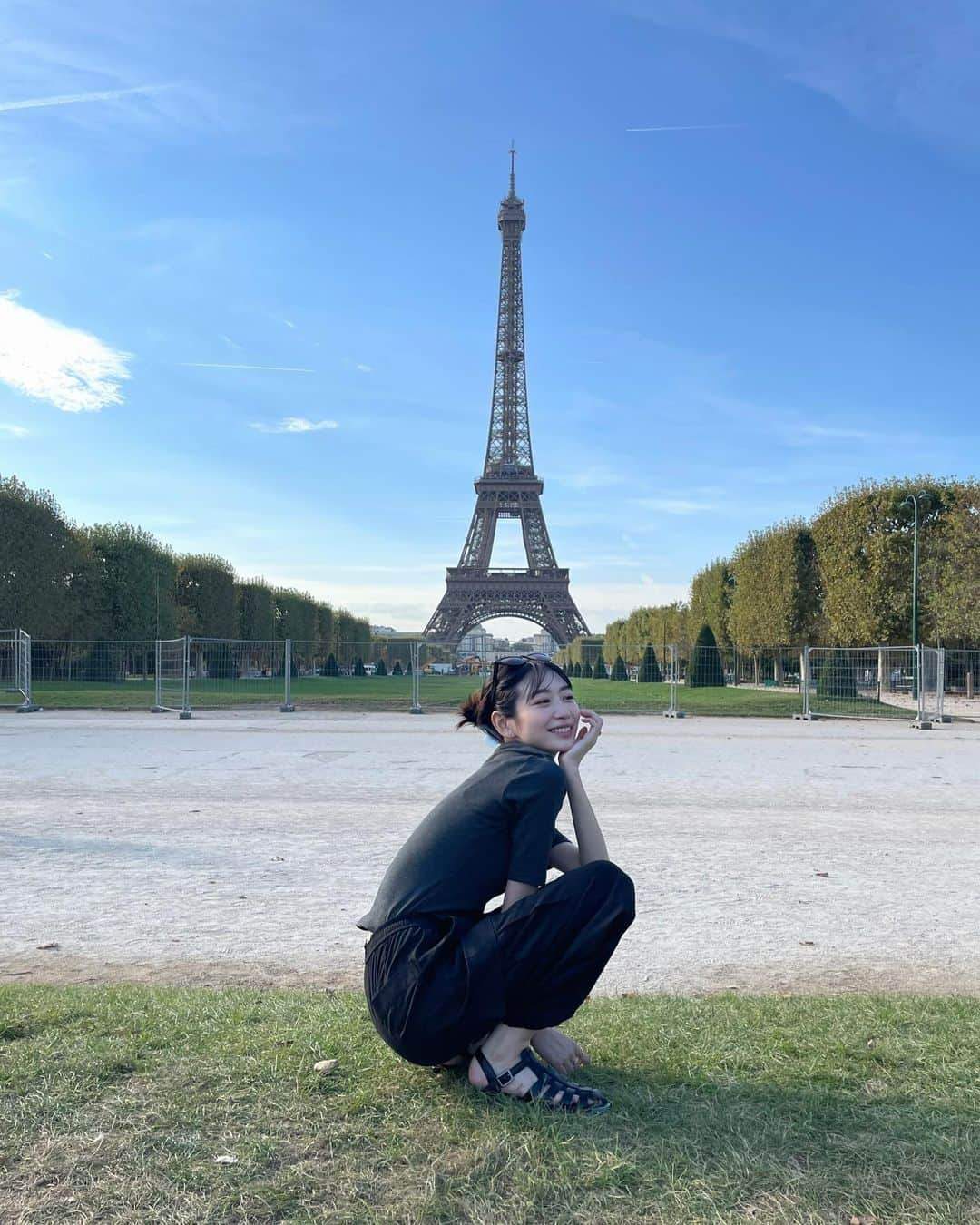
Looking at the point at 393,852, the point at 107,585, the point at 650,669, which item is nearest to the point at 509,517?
the point at 107,585

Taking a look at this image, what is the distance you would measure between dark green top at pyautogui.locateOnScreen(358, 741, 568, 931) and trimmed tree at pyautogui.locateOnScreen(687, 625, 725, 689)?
2604 cm

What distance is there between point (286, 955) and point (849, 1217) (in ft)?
9.12

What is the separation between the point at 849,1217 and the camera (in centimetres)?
222

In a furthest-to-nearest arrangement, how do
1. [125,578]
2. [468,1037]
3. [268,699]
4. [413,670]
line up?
[125,578] < [268,699] < [413,670] < [468,1037]

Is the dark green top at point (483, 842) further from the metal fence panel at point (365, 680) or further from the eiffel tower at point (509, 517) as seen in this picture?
the eiffel tower at point (509, 517)

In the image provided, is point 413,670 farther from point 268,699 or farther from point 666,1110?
point 666,1110

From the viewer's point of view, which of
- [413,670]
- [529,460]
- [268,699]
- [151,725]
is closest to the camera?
[151,725]

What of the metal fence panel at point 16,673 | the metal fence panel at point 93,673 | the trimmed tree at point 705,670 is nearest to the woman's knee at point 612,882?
the metal fence panel at point 93,673

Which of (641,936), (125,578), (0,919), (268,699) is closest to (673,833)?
(641,936)

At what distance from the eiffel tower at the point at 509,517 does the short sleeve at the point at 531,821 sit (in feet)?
173

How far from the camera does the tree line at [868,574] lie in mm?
32594

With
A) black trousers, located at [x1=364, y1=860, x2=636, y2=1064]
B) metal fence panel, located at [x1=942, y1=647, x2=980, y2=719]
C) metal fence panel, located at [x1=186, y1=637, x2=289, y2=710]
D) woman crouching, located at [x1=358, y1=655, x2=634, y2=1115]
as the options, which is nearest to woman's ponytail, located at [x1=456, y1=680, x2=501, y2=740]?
woman crouching, located at [x1=358, y1=655, x2=634, y2=1115]

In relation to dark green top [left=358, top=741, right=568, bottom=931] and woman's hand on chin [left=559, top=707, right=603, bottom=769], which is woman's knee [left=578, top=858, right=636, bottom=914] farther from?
woman's hand on chin [left=559, top=707, right=603, bottom=769]

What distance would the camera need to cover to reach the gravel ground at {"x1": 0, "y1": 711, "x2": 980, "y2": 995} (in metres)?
4.38
